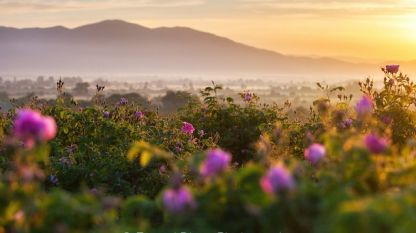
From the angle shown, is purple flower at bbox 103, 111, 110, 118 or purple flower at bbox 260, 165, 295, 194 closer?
purple flower at bbox 260, 165, 295, 194

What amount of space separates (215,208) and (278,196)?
60cm

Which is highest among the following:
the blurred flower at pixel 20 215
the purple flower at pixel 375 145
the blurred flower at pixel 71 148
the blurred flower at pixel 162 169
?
the purple flower at pixel 375 145

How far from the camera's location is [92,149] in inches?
410

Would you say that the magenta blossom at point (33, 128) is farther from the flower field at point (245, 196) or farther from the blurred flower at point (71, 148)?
the blurred flower at point (71, 148)

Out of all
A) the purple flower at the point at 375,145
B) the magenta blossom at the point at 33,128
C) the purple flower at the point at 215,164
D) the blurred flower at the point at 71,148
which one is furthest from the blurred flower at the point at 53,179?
the purple flower at the point at 375,145

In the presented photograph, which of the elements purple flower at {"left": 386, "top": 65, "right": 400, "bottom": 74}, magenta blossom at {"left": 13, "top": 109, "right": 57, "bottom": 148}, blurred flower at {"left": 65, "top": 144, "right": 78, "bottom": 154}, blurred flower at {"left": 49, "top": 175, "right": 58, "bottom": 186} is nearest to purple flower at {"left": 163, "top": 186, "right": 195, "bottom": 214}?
magenta blossom at {"left": 13, "top": 109, "right": 57, "bottom": 148}

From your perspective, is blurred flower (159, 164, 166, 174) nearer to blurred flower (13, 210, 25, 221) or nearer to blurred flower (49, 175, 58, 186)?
blurred flower (49, 175, 58, 186)

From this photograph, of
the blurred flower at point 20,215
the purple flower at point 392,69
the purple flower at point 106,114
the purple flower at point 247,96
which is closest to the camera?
the blurred flower at point 20,215

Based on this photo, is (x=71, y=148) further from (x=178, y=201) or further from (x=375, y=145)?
(x=375, y=145)

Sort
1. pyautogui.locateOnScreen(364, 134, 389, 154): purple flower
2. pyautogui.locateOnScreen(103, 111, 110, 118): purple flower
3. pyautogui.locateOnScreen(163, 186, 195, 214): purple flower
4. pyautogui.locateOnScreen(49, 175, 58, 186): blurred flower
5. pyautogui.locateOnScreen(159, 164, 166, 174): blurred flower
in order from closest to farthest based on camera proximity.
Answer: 1. pyautogui.locateOnScreen(163, 186, 195, 214): purple flower
2. pyautogui.locateOnScreen(364, 134, 389, 154): purple flower
3. pyautogui.locateOnScreen(49, 175, 58, 186): blurred flower
4. pyautogui.locateOnScreen(159, 164, 166, 174): blurred flower
5. pyautogui.locateOnScreen(103, 111, 110, 118): purple flower

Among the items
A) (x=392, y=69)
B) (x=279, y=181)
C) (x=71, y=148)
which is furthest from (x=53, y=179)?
(x=392, y=69)

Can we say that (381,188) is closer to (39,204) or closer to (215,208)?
(215,208)

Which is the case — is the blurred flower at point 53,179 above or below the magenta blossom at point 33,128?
below

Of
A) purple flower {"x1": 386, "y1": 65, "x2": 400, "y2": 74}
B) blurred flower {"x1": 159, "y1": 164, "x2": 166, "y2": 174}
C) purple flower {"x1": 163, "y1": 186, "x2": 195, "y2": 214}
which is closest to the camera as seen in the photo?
purple flower {"x1": 163, "y1": 186, "x2": 195, "y2": 214}
